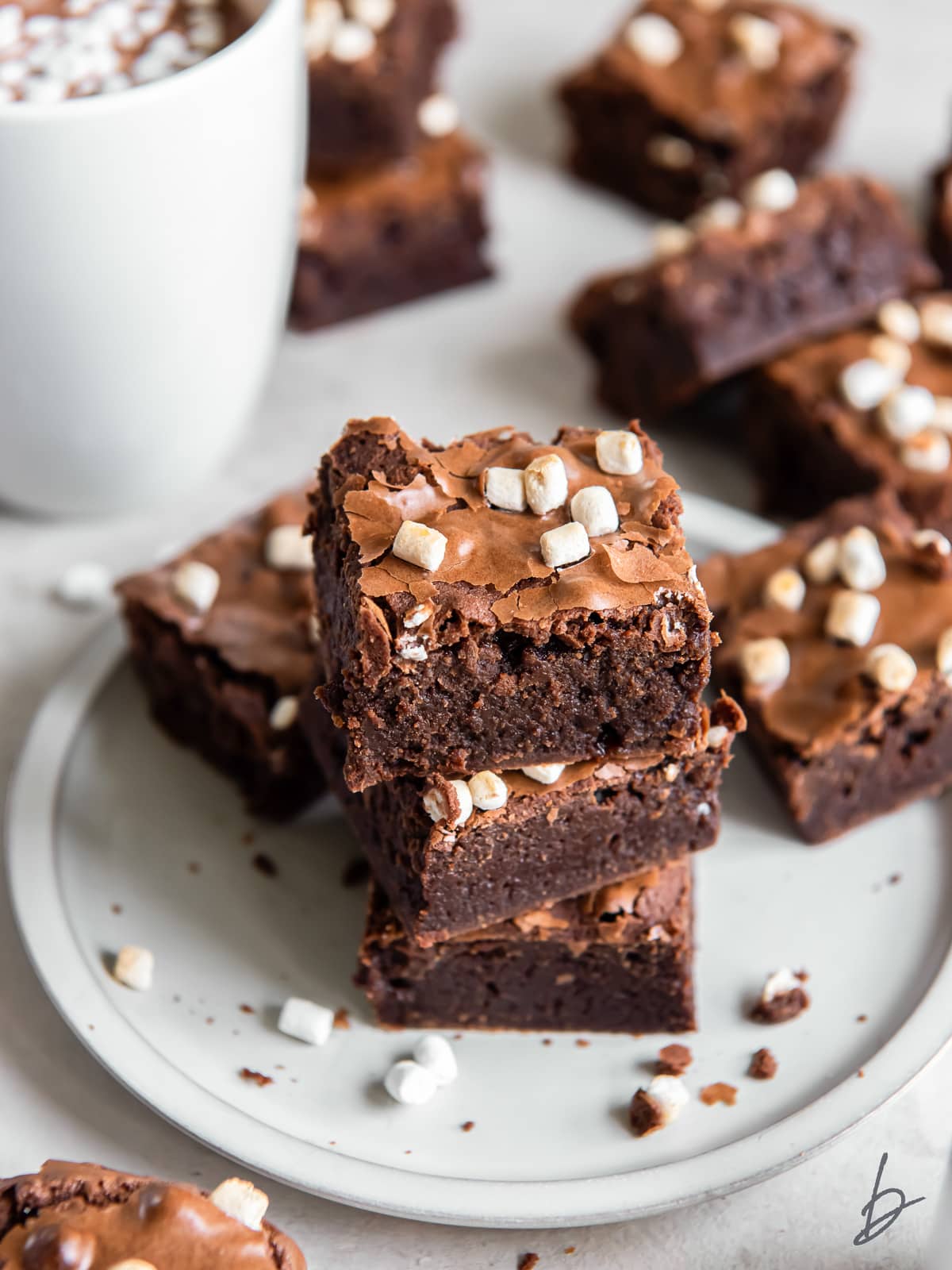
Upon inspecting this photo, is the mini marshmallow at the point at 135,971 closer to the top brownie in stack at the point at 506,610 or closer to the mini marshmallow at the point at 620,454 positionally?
the top brownie in stack at the point at 506,610

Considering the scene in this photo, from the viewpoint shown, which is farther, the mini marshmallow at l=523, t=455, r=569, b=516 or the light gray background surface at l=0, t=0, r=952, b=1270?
the light gray background surface at l=0, t=0, r=952, b=1270

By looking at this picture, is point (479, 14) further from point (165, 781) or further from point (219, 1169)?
point (219, 1169)

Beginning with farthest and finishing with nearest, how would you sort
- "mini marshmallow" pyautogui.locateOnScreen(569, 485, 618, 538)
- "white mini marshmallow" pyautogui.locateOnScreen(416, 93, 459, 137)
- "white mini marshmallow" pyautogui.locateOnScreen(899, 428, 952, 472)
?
"white mini marshmallow" pyautogui.locateOnScreen(416, 93, 459, 137)
"white mini marshmallow" pyautogui.locateOnScreen(899, 428, 952, 472)
"mini marshmallow" pyautogui.locateOnScreen(569, 485, 618, 538)

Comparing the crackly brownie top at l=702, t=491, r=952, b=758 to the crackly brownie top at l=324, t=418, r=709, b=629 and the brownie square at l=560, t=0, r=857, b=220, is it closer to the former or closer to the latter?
the crackly brownie top at l=324, t=418, r=709, b=629

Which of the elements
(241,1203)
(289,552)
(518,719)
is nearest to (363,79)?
(289,552)

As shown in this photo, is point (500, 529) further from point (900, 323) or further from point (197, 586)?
point (900, 323)

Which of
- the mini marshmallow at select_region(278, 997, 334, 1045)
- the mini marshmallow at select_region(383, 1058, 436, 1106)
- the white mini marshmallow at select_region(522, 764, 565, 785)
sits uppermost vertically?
the white mini marshmallow at select_region(522, 764, 565, 785)

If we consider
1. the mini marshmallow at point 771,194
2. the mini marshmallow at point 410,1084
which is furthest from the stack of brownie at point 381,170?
the mini marshmallow at point 410,1084

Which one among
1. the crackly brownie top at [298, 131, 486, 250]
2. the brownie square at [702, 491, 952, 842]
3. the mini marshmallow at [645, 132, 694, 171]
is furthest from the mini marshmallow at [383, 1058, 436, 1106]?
the mini marshmallow at [645, 132, 694, 171]
